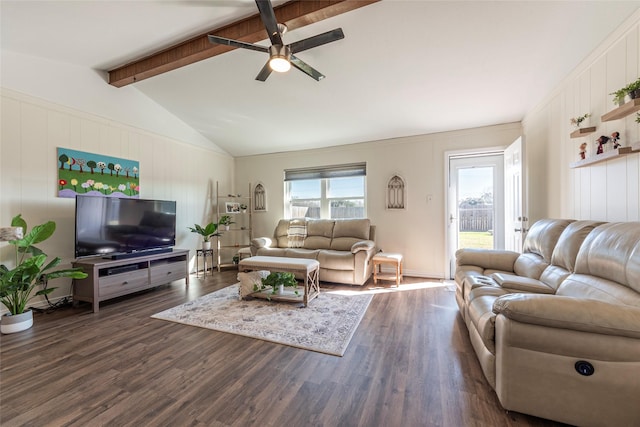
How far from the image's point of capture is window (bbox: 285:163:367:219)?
4.98 m

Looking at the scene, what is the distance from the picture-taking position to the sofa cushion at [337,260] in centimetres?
391

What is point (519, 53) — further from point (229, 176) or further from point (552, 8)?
point (229, 176)

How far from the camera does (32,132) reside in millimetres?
2973

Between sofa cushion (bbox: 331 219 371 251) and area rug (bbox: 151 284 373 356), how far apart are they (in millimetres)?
1064

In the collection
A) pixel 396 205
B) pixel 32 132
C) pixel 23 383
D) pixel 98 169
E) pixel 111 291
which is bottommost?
pixel 23 383

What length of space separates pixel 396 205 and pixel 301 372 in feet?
11.0

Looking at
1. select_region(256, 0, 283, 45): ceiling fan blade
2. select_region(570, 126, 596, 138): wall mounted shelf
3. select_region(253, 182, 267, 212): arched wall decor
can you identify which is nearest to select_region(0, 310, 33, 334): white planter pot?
select_region(256, 0, 283, 45): ceiling fan blade

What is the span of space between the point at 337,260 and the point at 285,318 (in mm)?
1405

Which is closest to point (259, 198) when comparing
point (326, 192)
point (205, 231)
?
point (205, 231)

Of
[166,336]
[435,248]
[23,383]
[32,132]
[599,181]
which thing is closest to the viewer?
[23,383]

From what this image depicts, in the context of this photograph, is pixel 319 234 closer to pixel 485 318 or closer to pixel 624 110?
pixel 485 318

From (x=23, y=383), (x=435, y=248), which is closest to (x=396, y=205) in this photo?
(x=435, y=248)

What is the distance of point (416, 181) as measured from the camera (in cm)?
446

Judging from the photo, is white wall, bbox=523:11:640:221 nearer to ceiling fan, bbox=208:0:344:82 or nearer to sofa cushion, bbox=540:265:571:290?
sofa cushion, bbox=540:265:571:290
